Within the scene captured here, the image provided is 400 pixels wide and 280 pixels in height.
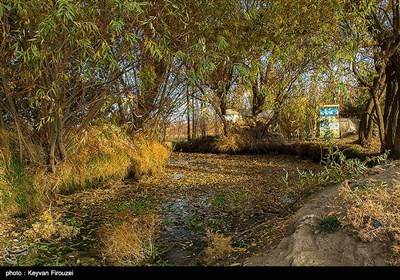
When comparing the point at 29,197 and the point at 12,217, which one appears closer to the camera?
the point at 12,217

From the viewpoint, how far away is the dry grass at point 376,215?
3.00 metres

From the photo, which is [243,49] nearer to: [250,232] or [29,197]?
[250,232]

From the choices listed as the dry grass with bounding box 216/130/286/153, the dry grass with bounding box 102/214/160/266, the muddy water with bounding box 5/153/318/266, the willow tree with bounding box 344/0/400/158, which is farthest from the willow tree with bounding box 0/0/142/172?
the dry grass with bounding box 216/130/286/153

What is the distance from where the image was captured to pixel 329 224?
3.50m

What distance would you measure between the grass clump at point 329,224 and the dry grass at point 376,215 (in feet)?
0.44

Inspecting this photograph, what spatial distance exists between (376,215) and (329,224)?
18.9 inches

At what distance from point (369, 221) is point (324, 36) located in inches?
188

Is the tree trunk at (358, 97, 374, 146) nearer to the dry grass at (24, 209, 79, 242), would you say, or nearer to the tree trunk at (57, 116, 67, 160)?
the tree trunk at (57, 116, 67, 160)

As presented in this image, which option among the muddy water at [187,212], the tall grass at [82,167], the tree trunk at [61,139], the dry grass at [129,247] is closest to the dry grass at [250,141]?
the muddy water at [187,212]

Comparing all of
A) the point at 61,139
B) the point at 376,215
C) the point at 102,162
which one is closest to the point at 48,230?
the point at 61,139

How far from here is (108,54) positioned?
430 cm

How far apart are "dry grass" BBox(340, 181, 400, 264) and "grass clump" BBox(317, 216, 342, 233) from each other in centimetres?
13

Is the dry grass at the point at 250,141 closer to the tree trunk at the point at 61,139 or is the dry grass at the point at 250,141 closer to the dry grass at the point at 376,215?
the tree trunk at the point at 61,139

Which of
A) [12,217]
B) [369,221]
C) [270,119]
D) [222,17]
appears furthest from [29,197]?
[270,119]
